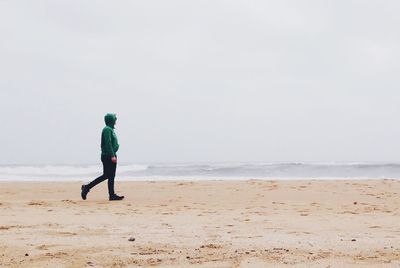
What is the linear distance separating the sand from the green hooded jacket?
4.01 ft

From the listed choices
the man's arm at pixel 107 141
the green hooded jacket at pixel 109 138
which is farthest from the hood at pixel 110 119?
the man's arm at pixel 107 141

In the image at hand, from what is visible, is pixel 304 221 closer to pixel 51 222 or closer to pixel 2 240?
pixel 51 222

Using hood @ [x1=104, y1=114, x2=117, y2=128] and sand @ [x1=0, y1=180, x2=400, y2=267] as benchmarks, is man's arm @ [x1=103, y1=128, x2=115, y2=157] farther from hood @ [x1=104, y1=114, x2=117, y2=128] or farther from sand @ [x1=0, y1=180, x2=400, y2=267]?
sand @ [x1=0, y1=180, x2=400, y2=267]

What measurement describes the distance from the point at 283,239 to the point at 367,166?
23.9 meters

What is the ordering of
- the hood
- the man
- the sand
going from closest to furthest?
the sand, the man, the hood

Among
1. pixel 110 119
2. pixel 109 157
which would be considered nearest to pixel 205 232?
pixel 109 157

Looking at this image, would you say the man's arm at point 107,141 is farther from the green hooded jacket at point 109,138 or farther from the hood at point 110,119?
the hood at point 110,119

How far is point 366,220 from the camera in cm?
648

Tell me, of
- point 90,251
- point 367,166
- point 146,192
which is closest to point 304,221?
point 90,251

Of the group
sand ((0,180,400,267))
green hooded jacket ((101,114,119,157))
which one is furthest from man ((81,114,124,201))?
sand ((0,180,400,267))

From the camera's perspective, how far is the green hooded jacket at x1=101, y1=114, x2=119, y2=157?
9773 mm

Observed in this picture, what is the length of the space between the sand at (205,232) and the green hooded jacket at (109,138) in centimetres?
122

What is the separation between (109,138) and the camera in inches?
384

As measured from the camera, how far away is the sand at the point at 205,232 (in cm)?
400
